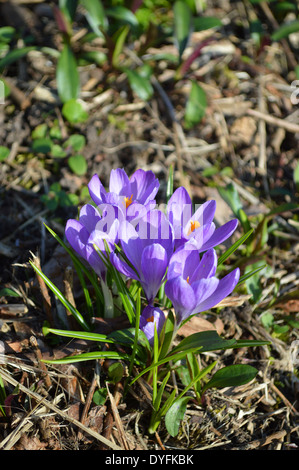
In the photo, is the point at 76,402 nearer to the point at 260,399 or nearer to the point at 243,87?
the point at 260,399

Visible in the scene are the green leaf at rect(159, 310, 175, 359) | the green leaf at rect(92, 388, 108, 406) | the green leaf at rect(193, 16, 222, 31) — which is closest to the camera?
the green leaf at rect(159, 310, 175, 359)

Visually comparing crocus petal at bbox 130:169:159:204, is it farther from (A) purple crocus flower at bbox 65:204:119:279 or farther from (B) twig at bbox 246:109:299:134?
(B) twig at bbox 246:109:299:134

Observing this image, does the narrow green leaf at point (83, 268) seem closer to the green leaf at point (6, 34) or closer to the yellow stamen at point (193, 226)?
the yellow stamen at point (193, 226)

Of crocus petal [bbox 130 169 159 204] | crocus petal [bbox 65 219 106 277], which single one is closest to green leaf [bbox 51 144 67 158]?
crocus petal [bbox 130 169 159 204]

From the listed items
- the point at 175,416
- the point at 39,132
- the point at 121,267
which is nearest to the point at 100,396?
the point at 175,416

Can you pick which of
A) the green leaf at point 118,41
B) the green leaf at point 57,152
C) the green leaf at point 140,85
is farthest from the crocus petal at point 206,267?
the green leaf at point 118,41
